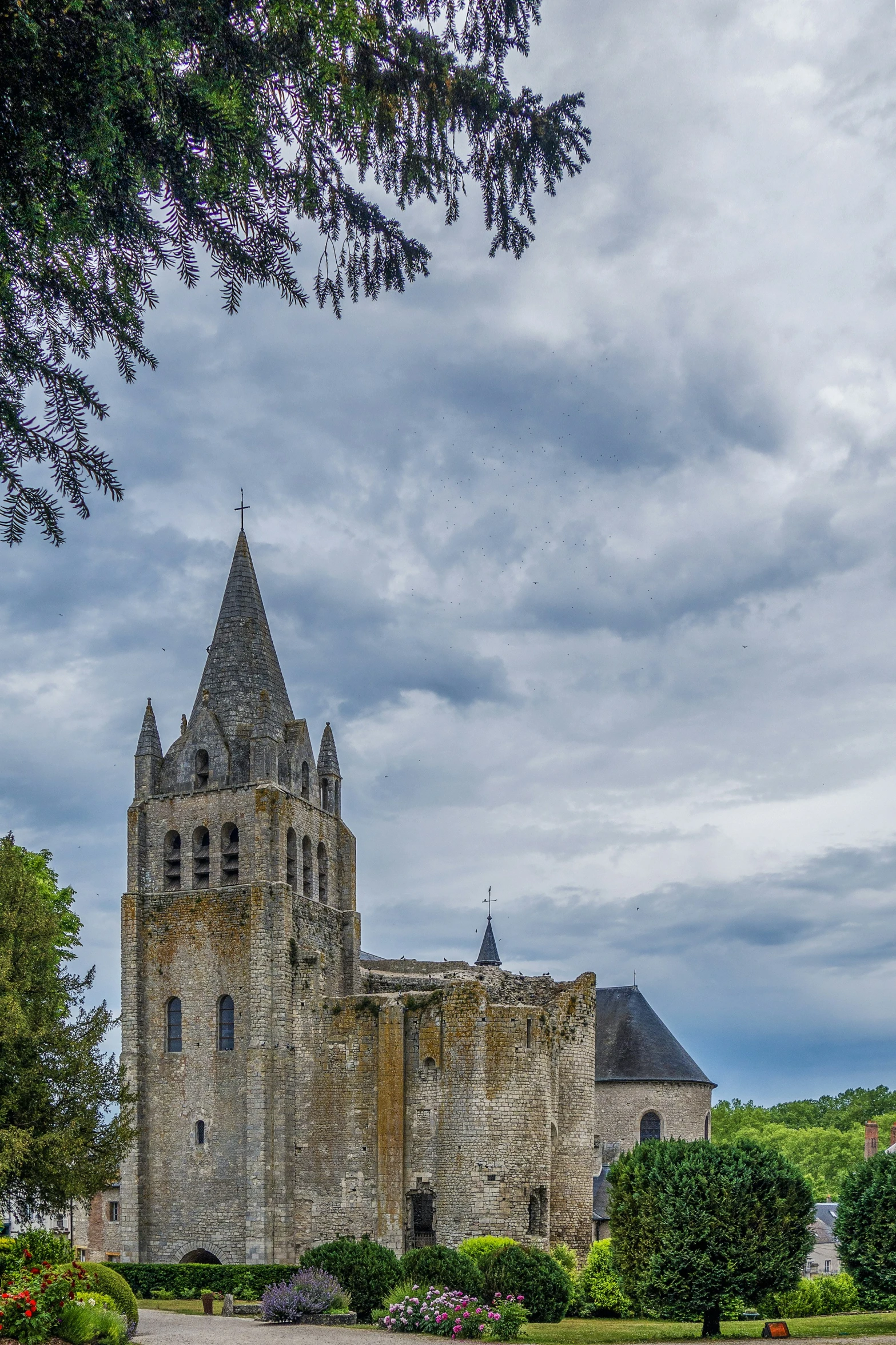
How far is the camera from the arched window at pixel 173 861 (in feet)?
140

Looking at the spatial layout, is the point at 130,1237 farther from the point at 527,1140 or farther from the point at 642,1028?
the point at 642,1028

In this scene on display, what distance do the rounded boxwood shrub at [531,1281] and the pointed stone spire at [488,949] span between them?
37232mm

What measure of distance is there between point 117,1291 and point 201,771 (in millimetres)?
23309

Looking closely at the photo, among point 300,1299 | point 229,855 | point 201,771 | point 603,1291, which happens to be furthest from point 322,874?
point 300,1299

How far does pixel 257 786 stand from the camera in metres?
42.2

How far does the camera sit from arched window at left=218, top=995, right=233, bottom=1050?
40312 millimetres

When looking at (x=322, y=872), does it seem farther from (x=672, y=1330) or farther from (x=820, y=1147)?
(x=820, y=1147)

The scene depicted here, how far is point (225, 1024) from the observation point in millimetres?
40500

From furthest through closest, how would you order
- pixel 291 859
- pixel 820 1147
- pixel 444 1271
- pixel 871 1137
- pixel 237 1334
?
1. pixel 820 1147
2. pixel 871 1137
3. pixel 291 859
4. pixel 444 1271
5. pixel 237 1334

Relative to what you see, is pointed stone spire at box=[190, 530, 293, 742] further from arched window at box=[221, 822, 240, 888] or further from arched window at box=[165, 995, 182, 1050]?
arched window at box=[165, 995, 182, 1050]

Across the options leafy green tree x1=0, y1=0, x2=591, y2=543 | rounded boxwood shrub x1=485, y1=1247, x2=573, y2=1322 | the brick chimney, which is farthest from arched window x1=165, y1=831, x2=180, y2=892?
the brick chimney

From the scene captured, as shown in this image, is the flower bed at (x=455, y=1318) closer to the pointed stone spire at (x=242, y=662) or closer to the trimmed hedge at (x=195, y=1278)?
the trimmed hedge at (x=195, y=1278)

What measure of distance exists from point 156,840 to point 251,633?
26.6ft

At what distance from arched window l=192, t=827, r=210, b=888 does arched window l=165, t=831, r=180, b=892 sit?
27.4 inches
